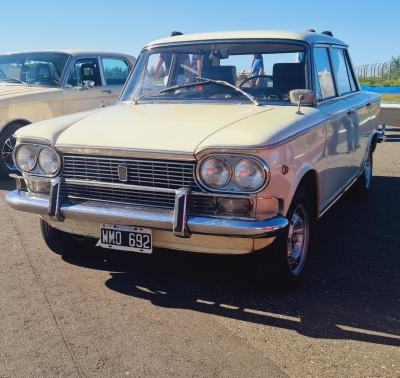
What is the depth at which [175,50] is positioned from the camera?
193 inches

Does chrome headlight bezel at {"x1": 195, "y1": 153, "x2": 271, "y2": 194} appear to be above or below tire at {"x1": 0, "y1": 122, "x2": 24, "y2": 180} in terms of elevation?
above

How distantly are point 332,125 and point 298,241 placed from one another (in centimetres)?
108

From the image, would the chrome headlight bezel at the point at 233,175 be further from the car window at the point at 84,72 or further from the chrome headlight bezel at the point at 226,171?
the car window at the point at 84,72

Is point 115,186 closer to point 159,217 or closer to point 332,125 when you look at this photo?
point 159,217

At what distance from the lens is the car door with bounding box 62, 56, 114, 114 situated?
8.01 m

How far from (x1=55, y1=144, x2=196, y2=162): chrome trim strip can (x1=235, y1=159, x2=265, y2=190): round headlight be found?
28cm

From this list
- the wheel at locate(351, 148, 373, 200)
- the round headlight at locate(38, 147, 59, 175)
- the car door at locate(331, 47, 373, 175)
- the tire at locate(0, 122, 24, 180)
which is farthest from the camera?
the tire at locate(0, 122, 24, 180)

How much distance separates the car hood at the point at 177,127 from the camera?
3.25 metres

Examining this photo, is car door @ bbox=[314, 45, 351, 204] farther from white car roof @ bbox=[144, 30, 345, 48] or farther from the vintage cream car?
white car roof @ bbox=[144, 30, 345, 48]

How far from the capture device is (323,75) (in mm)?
4691

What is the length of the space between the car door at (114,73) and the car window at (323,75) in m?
4.38

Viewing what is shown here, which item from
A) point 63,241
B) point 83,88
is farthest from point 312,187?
point 83,88

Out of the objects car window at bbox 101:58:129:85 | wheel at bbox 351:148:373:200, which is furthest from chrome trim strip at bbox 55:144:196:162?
car window at bbox 101:58:129:85

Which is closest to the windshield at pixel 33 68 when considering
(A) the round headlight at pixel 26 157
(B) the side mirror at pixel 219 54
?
(B) the side mirror at pixel 219 54
